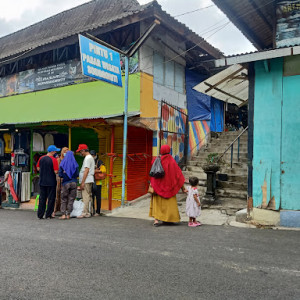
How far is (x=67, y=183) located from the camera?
7.28 meters

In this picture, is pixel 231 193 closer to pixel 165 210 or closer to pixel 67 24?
pixel 165 210

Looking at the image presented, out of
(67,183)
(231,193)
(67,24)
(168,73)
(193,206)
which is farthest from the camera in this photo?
(67,24)

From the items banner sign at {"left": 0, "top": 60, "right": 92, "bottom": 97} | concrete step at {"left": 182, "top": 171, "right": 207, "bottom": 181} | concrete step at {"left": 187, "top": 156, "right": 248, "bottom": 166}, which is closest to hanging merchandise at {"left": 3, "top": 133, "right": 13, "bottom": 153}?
banner sign at {"left": 0, "top": 60, "right": 92, "bottom": 97}

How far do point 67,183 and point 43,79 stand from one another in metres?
7.15

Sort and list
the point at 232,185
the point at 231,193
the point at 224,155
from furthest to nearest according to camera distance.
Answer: the point at 224,155 < the point at 232,185 < the point at 231,193

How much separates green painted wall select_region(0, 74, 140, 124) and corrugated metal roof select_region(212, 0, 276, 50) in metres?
3.47

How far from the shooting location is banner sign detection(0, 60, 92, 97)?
1161 cm

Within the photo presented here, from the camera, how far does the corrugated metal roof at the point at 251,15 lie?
733 centimetres

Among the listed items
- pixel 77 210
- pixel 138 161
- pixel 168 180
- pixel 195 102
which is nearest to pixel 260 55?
pixel 168 180

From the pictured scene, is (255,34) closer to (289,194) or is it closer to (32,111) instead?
(289,194)

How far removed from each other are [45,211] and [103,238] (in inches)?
130

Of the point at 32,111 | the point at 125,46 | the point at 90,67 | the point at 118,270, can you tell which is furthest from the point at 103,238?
the point at 32,111

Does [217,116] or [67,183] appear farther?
[217,116]

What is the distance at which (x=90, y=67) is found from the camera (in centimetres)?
766
